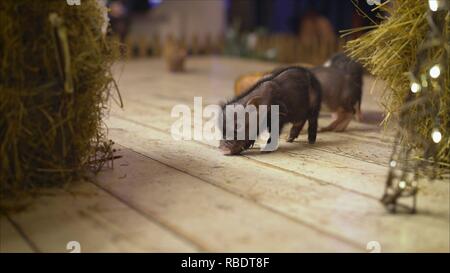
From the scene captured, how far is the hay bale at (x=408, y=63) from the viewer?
1.94 meters

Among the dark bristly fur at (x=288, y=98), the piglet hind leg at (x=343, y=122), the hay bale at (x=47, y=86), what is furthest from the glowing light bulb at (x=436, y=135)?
the hay bale at (x=47, y=86)

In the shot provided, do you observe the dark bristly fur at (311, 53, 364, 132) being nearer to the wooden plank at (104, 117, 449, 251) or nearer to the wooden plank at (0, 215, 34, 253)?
the wooden plank at (104, 117, 449, 251)

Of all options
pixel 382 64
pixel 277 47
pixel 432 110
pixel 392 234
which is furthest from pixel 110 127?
pixel 277 47

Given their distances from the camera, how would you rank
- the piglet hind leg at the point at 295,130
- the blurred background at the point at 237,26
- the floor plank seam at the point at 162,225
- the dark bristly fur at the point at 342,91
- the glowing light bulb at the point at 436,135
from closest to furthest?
the floor plank seam at the point at 162,225 → the glowing light bulb at the point at 436,135 → the piglet hind leg at the point at 295,130 → the dark bristly fur at the point at 342,91 → the blurred background at the point at 237,26

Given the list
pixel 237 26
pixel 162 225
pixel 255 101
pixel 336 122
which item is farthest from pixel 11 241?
pixel 237 26

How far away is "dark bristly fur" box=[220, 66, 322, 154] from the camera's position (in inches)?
93.3

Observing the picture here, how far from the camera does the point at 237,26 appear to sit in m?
8.16

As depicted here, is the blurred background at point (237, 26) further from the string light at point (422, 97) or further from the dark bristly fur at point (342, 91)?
the string light at point (422, 97)

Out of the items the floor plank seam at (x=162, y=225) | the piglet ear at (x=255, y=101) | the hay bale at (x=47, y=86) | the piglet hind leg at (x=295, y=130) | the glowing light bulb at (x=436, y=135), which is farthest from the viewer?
the piglet hind leg at (x=295, y=130)

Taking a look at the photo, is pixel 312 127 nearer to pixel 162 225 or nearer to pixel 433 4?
pixel 433 4

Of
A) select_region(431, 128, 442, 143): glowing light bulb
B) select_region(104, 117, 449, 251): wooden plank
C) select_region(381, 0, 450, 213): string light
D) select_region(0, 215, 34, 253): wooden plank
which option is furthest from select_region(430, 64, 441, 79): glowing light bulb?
select_region(0, 215, 34, 253): wooden plank

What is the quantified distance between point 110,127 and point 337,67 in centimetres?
123

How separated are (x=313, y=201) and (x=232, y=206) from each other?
25 cm
